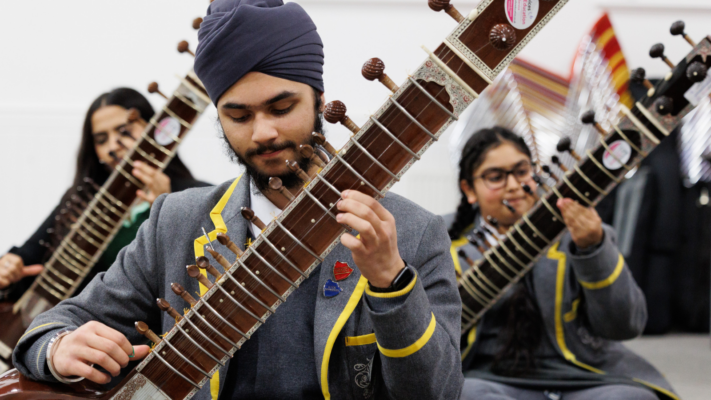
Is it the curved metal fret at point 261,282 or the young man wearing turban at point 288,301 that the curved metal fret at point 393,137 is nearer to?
the young man wearing turban at point 288,301

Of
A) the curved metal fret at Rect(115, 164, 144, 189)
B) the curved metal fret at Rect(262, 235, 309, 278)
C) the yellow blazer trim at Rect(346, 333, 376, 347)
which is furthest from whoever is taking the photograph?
the curved metal fret at Rect(115, 164, 144, 189)

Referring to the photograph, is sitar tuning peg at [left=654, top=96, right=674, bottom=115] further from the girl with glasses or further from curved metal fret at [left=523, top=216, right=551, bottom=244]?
curved metal fret at [left=523, top=216, right=551, bottom=244]

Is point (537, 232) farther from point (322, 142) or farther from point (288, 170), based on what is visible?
point (322, 142)

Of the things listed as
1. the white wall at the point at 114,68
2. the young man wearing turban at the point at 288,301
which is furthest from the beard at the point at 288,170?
the white wall at the point at 114,68

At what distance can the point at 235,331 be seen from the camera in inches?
52.6

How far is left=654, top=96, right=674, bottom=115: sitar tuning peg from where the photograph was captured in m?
2.03

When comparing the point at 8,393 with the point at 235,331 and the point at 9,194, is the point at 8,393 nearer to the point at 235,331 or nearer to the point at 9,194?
the point at 235,331

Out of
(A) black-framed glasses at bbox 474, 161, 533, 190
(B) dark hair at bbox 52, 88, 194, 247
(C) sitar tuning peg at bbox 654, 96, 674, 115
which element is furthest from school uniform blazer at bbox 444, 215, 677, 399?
(B) dark hair at bbox 52, 88, 194, 247

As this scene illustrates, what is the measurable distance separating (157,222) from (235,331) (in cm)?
49

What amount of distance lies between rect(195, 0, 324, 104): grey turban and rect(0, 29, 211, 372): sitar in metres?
1.11

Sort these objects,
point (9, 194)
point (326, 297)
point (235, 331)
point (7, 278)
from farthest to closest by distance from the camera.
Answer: point (9, 194)
point (7, 278)
point (326, 297)
point (235, 331)

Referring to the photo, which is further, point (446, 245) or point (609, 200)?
point (609, 200)

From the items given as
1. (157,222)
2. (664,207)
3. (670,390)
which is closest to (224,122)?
(157,222)

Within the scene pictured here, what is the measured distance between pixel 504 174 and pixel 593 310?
695 mm
